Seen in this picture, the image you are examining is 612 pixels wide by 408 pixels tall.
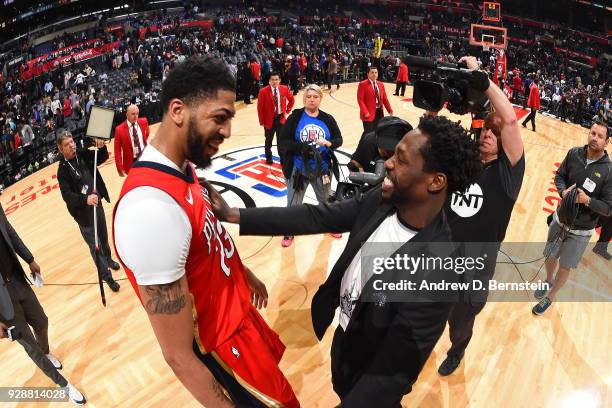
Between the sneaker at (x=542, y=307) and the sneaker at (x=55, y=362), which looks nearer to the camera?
the sneaker at (x=55, y=362)

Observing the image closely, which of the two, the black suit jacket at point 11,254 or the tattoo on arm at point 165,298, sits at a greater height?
the tattoo on arm at point 165,298

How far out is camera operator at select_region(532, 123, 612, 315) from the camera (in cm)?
386

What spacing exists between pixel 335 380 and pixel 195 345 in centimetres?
74

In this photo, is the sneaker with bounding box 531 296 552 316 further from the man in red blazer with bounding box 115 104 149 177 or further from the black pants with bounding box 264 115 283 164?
the man in red blazer with bounding box 115 104 149 177

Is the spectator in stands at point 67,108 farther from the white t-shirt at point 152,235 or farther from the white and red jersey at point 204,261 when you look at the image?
the white t-shirt at point 152,235

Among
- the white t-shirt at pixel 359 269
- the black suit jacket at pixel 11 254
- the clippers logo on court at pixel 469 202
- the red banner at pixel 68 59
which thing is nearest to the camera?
the white t-shirt at pixel 359 269

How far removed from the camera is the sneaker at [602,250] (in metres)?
5.41

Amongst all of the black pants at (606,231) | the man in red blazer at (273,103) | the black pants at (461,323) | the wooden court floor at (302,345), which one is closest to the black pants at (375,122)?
the man in red blazer at (273,103)

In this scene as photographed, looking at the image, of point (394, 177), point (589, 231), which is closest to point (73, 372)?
point (394, 177)

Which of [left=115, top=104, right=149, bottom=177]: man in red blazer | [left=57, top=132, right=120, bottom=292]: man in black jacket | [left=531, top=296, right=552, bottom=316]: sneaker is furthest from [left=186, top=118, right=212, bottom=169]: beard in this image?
[left=115, top=104, right=149, bottom=177]: man in red blazer

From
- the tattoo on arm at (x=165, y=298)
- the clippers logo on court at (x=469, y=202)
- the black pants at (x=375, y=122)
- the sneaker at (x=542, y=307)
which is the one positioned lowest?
the sneaker at (x=542, y=307)

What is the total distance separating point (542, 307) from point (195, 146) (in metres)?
3.96

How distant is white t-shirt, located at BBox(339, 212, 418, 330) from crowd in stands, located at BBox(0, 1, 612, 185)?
8.34 metres

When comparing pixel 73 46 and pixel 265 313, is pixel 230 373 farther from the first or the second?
pixel 73 46
